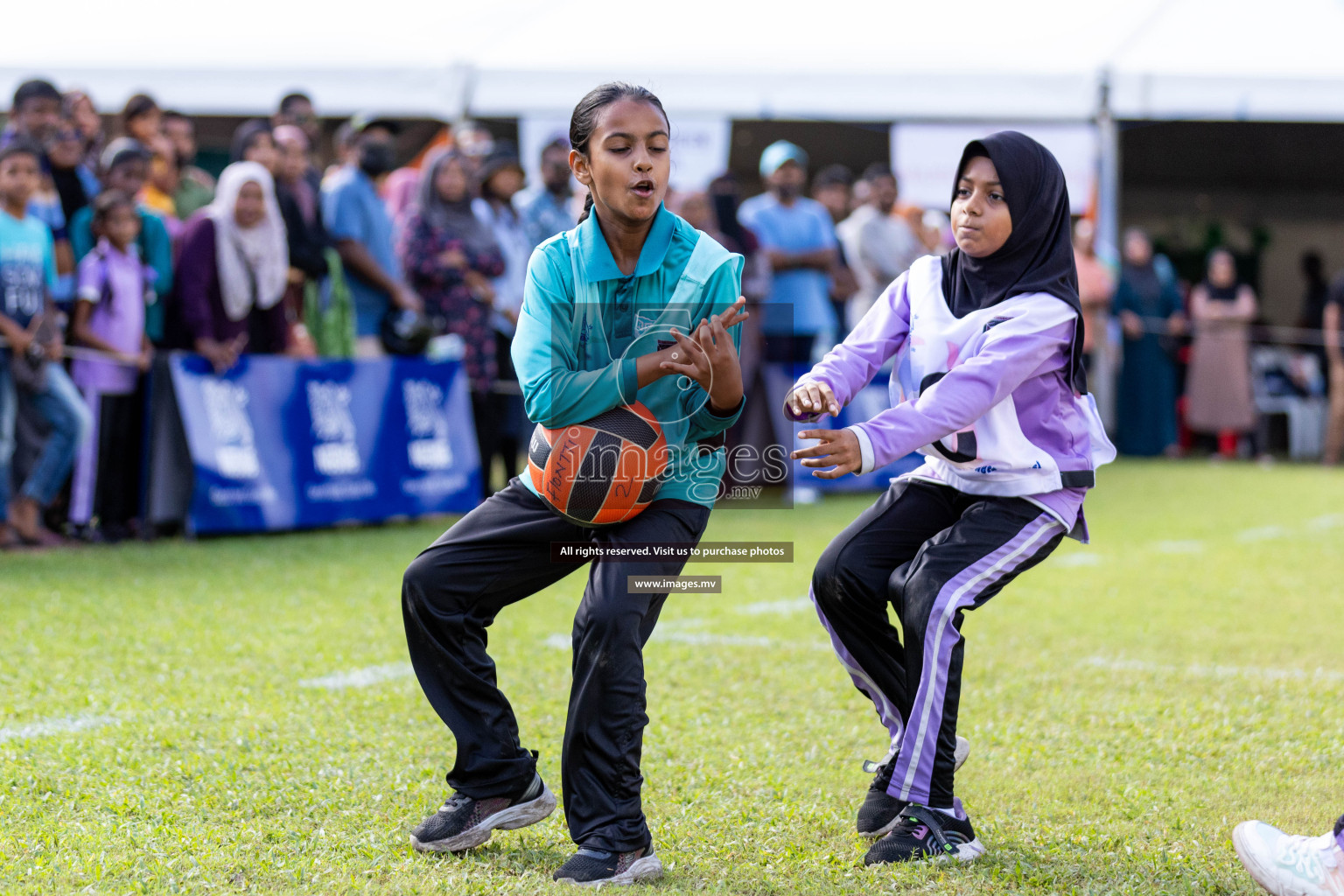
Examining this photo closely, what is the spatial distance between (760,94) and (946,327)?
1067 centimetres

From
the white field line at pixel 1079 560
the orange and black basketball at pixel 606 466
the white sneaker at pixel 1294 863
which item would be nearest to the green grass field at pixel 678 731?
the white sneaker at pixel 1294 863

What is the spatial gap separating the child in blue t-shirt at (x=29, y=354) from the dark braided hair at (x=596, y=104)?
5.41 metres

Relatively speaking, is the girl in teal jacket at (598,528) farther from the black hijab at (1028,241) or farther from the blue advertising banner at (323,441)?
the blue advertising banner at (323,441)

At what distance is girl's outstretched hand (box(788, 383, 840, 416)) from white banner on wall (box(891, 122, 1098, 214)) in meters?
11.6

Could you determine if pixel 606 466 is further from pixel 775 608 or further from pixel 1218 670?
pixel 775 608

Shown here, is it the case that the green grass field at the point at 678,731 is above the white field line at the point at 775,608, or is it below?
below

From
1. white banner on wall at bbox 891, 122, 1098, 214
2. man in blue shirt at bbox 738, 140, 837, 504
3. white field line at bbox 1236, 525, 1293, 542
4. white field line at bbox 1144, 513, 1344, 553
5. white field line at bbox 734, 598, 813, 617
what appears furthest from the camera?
white banner on wall at bbox 891, 122, 1098, 214

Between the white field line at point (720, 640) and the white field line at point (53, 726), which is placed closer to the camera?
the white field line at point (53, 726)

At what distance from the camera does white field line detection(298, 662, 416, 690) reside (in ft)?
16.6

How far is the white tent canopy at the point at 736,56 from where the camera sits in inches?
484

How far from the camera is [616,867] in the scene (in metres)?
3.21

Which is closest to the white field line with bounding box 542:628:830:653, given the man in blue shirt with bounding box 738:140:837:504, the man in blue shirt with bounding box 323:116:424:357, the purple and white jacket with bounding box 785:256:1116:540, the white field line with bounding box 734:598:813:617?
the white field line with bounding box 734:598:813:617

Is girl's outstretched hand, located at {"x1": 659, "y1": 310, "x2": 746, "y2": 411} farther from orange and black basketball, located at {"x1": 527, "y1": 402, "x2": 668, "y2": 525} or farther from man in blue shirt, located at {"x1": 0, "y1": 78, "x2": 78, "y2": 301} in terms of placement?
man in blue shirt, located at {"x1": 0, "y1": 78, "x2": 78, "y2": 301}

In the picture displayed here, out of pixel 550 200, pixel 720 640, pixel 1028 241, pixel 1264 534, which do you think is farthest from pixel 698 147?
pixel 1028 241
